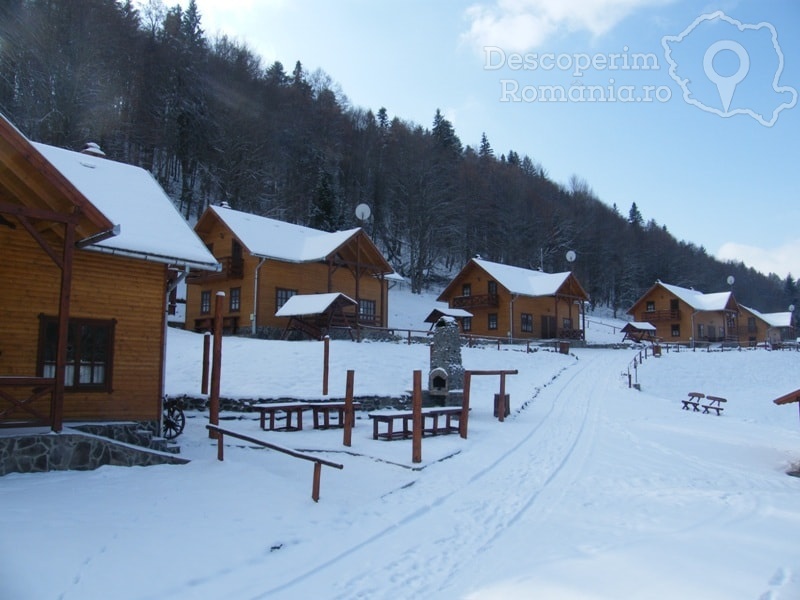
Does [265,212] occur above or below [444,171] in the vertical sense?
below

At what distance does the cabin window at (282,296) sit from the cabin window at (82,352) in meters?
18.8

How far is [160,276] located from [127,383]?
2.22m

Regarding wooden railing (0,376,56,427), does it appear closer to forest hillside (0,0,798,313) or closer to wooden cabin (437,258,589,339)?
forest hillside (0,0,798,313)

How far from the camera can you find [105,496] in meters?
7.66

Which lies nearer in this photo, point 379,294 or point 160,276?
point 160,276

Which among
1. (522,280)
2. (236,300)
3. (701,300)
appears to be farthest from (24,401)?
(701,300)

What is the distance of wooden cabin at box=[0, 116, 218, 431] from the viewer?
8852 millimetres

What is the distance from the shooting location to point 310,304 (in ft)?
88.7

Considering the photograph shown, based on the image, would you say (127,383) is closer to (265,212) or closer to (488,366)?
(488,366)

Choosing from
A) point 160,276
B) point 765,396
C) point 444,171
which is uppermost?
point 444,171

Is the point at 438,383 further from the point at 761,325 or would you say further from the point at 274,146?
the point at 761,325

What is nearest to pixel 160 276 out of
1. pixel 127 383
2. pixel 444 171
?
pixel 127 383

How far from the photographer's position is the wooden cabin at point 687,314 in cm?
5316

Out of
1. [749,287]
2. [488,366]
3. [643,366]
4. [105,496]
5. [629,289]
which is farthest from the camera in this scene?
[749,287]
